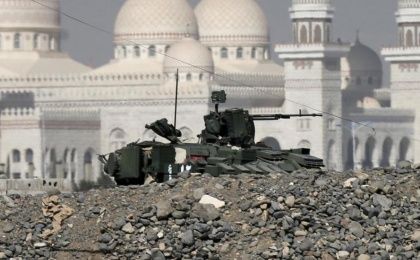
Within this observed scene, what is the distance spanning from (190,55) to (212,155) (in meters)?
115

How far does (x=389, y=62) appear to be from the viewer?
166m

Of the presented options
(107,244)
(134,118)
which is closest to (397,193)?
(107,244)

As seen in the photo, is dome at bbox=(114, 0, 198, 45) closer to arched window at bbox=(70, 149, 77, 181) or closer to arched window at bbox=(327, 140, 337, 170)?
arched window at bbox=(70, 149, 77, 181)

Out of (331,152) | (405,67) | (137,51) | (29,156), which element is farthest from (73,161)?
(405,67)

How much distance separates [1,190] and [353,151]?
113834mm

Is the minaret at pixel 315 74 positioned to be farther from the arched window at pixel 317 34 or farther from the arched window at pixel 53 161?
the arched window at pixel 53 161

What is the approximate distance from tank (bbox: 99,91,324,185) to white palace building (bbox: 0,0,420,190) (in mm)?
110711

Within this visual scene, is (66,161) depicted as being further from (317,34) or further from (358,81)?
(358,81)

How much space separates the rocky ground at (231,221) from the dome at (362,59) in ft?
471

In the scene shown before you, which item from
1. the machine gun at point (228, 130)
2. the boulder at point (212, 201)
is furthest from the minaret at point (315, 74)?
the boulder at point (212, 201)

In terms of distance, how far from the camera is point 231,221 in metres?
27.9

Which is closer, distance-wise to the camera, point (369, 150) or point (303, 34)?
point (303, 34)

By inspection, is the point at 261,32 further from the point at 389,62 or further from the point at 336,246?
the point at 336,246

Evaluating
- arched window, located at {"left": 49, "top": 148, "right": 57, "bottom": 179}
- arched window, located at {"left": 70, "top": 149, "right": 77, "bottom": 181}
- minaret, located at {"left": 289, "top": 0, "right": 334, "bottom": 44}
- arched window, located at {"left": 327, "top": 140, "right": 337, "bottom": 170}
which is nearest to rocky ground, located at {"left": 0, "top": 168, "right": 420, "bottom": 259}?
arched window, located at {"left": 49, "top": 148, "right": 57, "bottom": 179}
